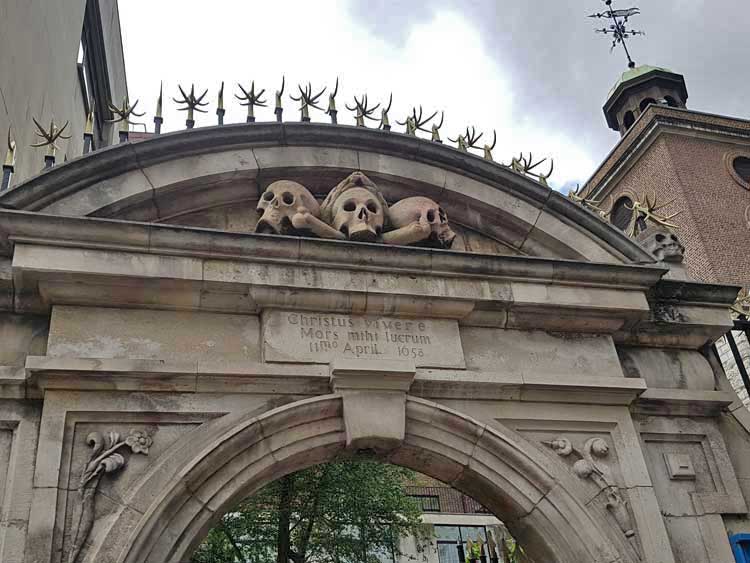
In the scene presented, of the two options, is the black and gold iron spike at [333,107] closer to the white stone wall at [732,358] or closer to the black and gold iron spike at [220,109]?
the black and gold iron spike at [220,109]

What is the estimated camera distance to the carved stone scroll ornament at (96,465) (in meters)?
5.15

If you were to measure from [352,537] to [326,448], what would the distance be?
11615 mm

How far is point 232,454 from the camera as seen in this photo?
5734 mm

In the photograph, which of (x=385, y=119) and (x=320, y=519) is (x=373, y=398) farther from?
(x=320, y=519)

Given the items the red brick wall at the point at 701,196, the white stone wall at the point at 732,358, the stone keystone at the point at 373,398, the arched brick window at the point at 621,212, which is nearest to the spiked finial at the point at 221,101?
the stone keystone at the point at 373,398

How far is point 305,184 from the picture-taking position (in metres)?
7.49

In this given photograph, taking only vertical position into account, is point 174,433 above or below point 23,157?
below

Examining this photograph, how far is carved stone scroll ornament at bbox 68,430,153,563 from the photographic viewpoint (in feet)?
16.9

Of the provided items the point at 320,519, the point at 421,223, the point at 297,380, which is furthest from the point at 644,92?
the point at 297,380

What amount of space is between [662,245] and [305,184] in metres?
3.65

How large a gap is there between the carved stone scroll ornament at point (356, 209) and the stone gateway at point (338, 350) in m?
0.02

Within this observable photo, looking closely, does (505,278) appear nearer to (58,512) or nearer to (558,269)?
(558,269)

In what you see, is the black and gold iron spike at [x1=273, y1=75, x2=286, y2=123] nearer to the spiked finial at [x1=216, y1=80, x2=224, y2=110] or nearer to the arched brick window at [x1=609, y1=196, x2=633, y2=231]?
→ the spiked finial at [x1=216, y1=80, x2=224, y2=110]

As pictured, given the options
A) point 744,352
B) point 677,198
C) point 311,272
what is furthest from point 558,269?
point 677,198
